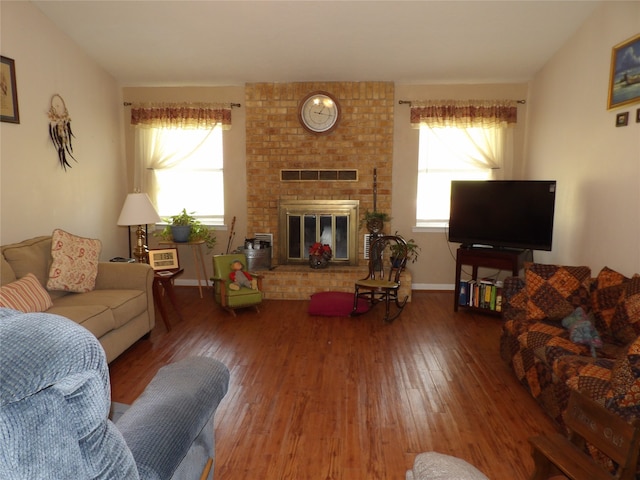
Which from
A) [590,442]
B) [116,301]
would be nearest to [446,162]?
[116,301]

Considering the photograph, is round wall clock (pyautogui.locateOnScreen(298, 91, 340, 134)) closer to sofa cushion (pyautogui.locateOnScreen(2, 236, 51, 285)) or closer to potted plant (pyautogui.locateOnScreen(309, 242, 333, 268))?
potted plant (pyautogui.locateOnScreen(309, 242, 333, 268))

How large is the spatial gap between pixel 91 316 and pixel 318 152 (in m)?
3.30

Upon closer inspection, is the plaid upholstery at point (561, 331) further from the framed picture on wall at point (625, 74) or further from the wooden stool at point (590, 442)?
the framed picture on wall at point (625, 74)

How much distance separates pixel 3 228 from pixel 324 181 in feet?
10.8

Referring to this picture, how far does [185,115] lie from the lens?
5531mm

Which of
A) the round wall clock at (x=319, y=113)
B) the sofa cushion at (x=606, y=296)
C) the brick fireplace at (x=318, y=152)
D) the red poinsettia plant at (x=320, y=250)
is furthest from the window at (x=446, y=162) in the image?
the sofa cushion at (x=606, y=296)

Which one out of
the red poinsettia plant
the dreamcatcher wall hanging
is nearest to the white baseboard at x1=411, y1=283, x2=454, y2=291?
the red poinsettia plant

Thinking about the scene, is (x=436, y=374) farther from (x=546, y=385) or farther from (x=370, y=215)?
(x=370, y=215)

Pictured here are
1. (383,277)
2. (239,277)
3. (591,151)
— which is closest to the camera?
(591,151)

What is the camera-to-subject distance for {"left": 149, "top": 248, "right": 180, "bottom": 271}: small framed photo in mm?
4387

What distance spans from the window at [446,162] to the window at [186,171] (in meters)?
2.57

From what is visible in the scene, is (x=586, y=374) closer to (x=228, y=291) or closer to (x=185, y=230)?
(x=228, y=291)

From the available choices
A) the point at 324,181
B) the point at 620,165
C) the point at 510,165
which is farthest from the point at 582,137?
the point at 324,181

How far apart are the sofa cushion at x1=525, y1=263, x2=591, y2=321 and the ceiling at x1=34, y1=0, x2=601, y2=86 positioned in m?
2.38
